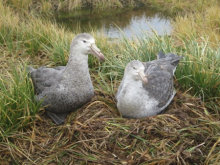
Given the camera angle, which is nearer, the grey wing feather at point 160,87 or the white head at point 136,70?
the white head at point 136,70

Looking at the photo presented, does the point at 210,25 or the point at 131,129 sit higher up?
the point at 210,25

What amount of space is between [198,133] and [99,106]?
122 cm

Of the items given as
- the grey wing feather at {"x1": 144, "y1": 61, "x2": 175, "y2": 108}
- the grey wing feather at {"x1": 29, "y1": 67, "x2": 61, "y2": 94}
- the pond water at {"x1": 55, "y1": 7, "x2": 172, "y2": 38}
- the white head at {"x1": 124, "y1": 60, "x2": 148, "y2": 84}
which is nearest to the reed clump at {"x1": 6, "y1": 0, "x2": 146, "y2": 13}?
the pond water at {"x1": 55, "y1": 7, "x2": 172, "y2": 38}

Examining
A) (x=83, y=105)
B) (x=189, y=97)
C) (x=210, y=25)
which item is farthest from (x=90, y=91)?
(x=210, y=25)

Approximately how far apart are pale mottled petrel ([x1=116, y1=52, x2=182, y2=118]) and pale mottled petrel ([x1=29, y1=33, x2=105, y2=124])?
444mm

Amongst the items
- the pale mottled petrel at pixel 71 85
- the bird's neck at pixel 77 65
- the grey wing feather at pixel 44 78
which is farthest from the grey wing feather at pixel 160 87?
the grey wing feather at pixel 44 78

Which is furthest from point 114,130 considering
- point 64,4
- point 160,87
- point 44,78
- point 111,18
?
point 64,4

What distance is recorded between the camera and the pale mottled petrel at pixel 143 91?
325cm

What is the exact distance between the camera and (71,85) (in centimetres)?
352

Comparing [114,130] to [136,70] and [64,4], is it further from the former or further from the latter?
[64,4]

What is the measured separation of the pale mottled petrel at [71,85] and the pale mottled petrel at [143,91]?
444mm

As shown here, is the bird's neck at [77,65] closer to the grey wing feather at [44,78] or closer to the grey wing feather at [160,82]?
the grey wing feather at [44,78]

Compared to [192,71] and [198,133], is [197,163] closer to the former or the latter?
[198,133]

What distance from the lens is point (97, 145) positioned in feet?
10.4
